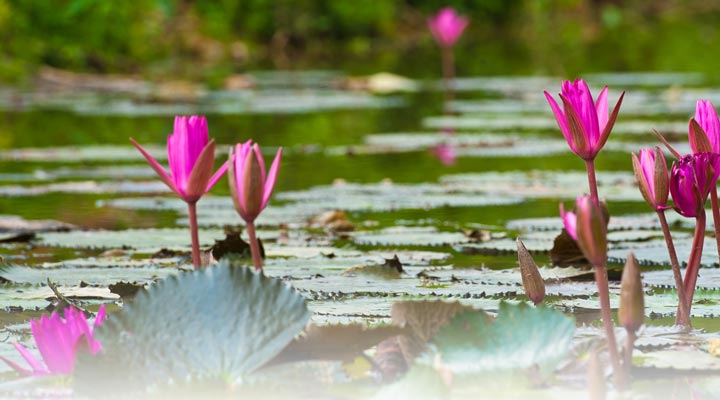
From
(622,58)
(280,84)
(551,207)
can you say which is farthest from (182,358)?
(622,58)

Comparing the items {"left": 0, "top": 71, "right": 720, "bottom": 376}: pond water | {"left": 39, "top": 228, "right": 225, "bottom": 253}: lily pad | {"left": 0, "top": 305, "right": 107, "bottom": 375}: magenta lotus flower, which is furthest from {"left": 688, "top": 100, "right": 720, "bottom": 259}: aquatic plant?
{"left": 39, "top": 228, "right": 225, "bottom": 253}: lily pad

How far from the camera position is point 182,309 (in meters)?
1.17

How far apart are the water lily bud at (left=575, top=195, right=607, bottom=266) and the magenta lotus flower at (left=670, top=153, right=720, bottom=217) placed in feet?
0.77

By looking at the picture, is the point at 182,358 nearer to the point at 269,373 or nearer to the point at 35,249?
the point at 269,373

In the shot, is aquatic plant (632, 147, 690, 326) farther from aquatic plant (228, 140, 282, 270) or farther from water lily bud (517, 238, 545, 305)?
aquatic plant (228, 140, 282, 270)

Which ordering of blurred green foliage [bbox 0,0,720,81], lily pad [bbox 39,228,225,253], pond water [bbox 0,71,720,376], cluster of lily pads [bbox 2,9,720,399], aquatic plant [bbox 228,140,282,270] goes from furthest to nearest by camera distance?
blurred green foliage [bbox 0,0,720,81] → lily pad [bbox 39,228,225,253] → pond water [bbox 0,71,720,376] → aquatic plant [bbox 228,140,282,270] → cluster of lily pads [bbox 2,9,720,399]

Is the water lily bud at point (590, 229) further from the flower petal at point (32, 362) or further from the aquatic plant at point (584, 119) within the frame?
the flower petal at point (32, 362)

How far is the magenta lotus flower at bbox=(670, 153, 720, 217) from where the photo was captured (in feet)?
4.60

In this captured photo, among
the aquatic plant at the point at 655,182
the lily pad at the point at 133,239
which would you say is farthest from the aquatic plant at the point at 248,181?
the lily pad at the point at 133,239

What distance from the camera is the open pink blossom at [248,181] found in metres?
1.34

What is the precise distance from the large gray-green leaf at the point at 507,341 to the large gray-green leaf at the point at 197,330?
0.42 feet

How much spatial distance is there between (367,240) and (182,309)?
4.02ft

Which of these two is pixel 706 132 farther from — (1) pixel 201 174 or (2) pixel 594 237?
(1) pixel 201 174

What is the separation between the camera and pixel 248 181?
4.42 feet
